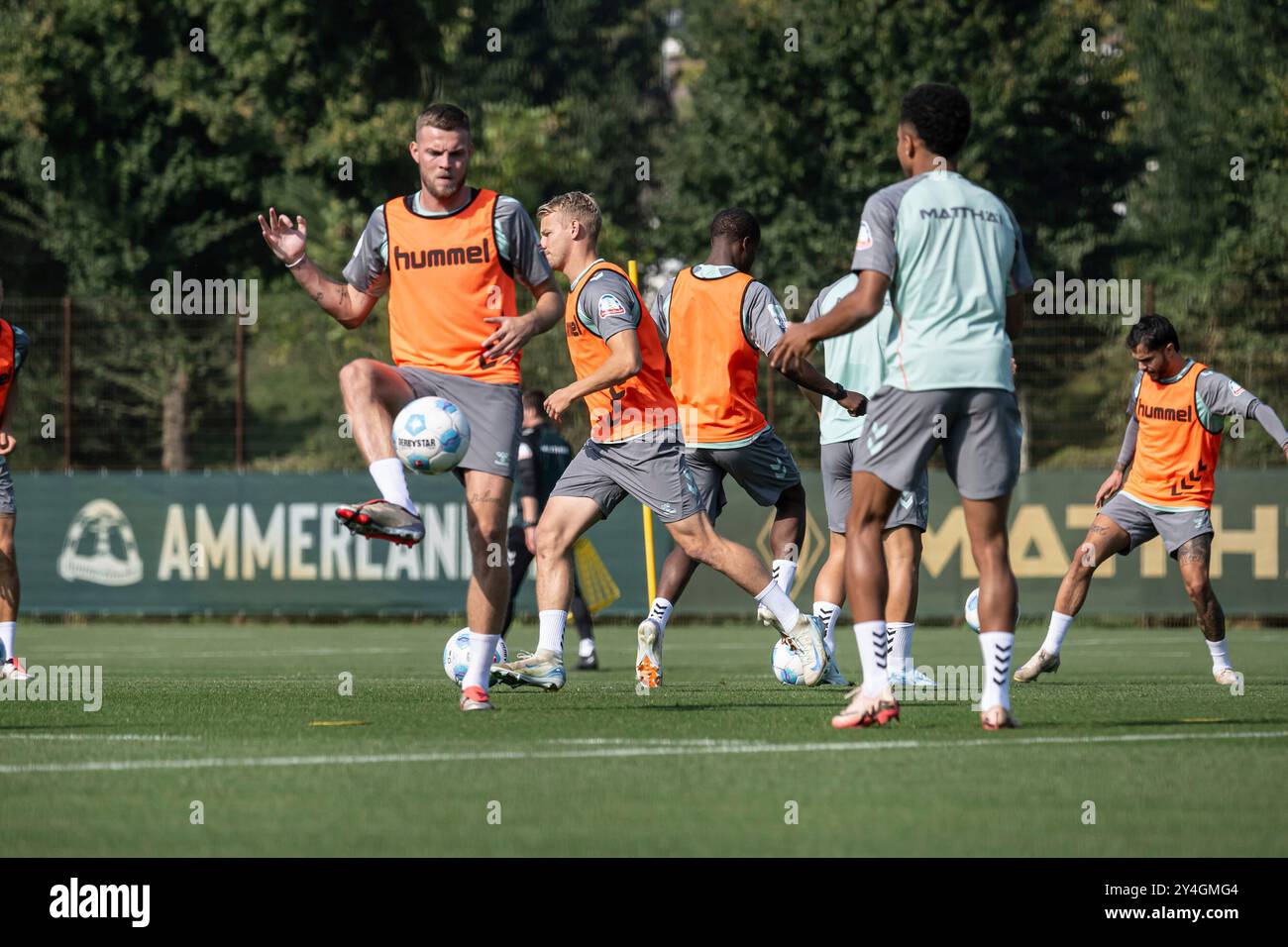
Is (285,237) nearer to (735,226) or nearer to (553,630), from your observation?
(553,630)

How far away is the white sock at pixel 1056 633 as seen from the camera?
36.7ft

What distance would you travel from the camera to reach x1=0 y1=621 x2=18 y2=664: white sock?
35.8 feet

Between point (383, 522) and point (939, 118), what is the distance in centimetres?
256

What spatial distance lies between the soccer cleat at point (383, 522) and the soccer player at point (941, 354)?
1549mm

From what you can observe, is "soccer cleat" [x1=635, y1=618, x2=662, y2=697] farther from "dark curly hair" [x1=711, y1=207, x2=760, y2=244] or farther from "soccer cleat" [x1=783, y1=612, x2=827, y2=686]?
"dark curly hair" [x1=711, y1=207, x2=760, y2=244]

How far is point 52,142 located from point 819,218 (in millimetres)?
13841

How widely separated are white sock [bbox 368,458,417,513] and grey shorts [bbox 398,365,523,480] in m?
0.36

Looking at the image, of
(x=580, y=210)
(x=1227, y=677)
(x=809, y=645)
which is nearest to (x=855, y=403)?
(x=809, y=645)

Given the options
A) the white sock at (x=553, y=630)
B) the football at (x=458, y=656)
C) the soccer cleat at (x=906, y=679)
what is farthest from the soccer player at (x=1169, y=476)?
the football at (x=458, y=656)

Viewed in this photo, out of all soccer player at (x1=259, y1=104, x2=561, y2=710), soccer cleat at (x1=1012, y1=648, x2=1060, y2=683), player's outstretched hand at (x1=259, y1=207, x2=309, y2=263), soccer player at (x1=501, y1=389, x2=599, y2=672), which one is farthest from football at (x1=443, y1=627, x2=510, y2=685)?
soccer player at (x1=501, y1=389, x2=599, y2=672)

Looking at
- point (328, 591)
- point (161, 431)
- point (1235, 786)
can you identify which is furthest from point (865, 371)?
point (161, 431)

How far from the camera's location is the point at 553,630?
9375 mm
